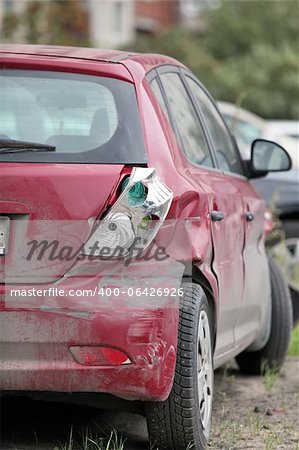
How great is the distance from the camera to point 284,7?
4325 centimetres

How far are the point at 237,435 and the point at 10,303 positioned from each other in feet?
5.03

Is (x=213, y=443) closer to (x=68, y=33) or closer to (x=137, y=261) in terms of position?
(x=137, y=261)

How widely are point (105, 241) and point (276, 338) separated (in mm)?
2864

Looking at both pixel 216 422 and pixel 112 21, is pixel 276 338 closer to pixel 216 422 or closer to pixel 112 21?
pixel 216 422

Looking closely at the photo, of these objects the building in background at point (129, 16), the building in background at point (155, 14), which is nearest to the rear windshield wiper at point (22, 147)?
the building in background at point (129, 16)

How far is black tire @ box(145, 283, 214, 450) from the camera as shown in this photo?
451cm

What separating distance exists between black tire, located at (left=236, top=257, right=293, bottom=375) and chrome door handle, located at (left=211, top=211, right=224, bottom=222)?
1.87 meters

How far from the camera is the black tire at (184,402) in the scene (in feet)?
14.8

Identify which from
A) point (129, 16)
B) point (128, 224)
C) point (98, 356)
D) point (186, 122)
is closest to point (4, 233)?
point (128, 224)

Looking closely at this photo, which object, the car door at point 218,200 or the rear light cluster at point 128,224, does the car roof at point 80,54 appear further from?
the rear light cluster at point 128,224

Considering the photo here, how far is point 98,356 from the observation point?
4250 millimetres

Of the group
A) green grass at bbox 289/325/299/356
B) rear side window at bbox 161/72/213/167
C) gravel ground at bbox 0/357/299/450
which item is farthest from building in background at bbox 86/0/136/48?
rear side window at bbox 161/72/213/167

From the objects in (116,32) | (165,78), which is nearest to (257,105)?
(116,32)

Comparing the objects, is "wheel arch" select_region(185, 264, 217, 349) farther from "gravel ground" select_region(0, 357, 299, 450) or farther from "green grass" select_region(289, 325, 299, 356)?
"green grass" select_region(289, 325, 299, 356)
